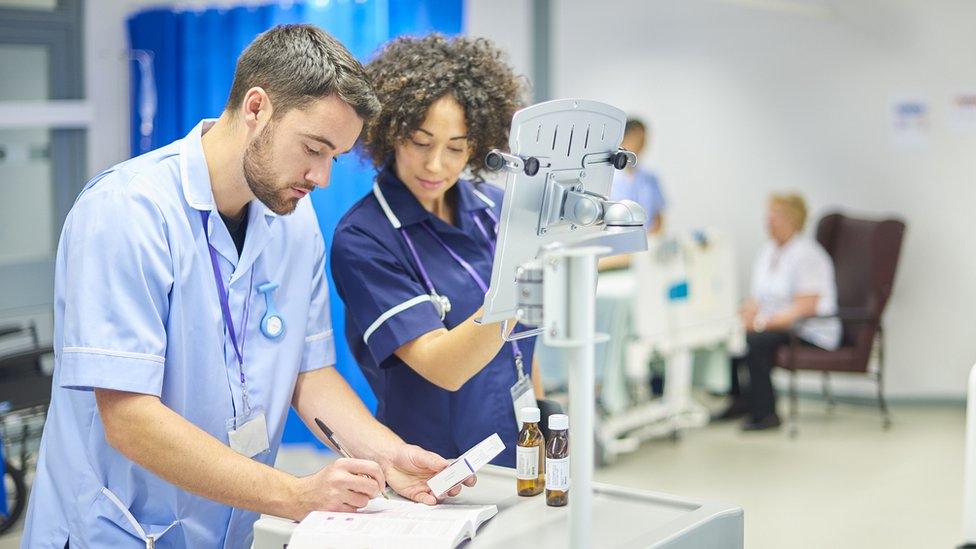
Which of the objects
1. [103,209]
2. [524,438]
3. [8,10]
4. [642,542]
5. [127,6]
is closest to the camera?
[642,542]

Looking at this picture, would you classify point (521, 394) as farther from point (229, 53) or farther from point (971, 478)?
point (229, 53)

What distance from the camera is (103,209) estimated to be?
1.67 metres

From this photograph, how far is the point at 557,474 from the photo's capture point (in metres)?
1.73

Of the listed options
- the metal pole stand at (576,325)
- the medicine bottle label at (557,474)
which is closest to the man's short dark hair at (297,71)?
the metal pole stand at (576,325)

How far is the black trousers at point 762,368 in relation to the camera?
19.5 ft

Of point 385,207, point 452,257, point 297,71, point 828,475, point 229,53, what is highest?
point 229,53

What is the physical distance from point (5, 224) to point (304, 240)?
4199 mm

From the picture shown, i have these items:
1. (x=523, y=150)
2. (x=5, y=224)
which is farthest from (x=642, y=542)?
(x=5, y=224)

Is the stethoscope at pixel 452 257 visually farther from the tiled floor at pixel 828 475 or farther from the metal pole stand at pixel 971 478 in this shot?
the tiled floor at pixel 828 475

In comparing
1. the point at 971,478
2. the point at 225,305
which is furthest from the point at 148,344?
the point at 971,478

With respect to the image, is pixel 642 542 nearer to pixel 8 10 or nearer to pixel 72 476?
pixel 72 476

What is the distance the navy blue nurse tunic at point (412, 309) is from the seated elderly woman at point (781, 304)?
3927 millimetres

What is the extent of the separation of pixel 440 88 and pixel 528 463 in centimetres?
76

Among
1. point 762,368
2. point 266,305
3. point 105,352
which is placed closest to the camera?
point 105,352
